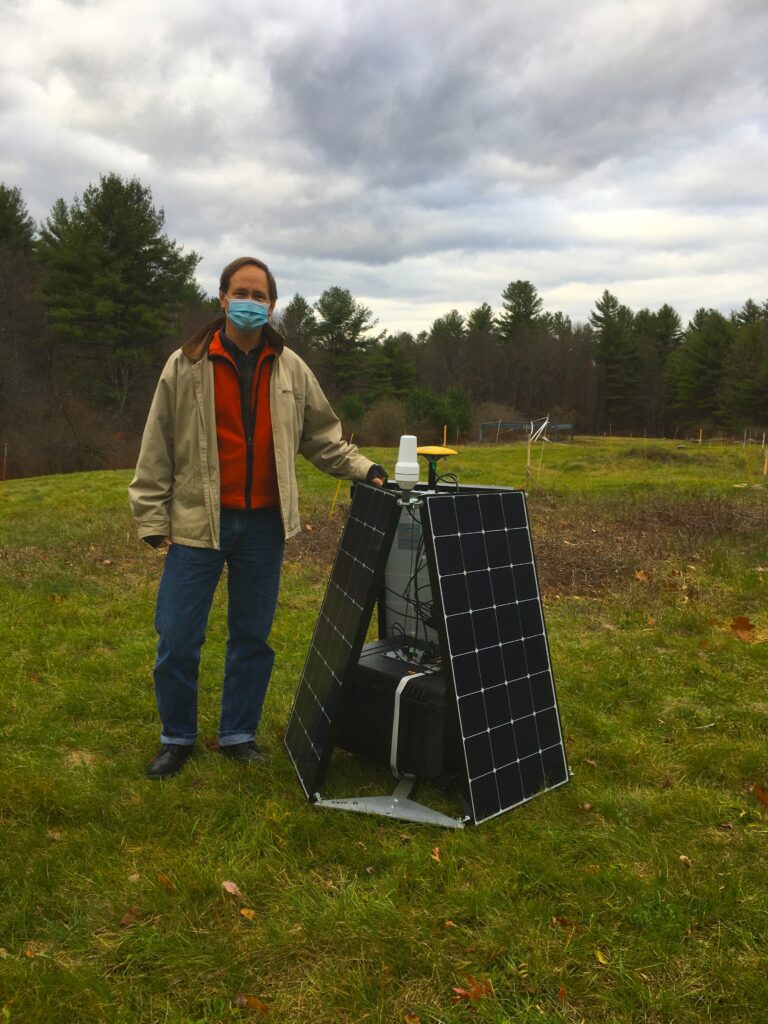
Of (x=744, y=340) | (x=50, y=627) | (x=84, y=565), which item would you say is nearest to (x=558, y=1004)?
(x=50, y=627)

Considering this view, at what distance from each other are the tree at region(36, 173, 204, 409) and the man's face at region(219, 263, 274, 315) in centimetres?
2708

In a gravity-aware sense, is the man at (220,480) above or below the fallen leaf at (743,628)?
above

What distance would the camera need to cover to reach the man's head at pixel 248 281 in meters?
3.05

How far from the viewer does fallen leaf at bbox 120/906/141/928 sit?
7.63 ft

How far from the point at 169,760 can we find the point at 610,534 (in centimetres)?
710

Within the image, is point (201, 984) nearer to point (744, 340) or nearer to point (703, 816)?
point (703, 816)

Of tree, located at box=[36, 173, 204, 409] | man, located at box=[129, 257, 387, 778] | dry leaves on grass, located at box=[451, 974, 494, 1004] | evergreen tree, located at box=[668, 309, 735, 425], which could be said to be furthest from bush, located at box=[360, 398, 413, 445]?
dry leaves on grass, located at box=[451, 974, 494, 1004]

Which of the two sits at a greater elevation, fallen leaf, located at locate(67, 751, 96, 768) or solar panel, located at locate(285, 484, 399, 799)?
solar panel, located at locate(285, 484, 399, 799)

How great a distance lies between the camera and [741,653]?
16.3 ft

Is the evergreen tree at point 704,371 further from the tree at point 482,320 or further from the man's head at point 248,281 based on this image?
the man's head at point 248,281

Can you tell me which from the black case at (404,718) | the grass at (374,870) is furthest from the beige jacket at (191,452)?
the grass at (374,870)

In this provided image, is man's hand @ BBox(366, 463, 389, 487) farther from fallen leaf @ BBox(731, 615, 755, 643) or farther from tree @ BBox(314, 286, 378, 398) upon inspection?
tree @ BBox(314, 286, 378, 398)

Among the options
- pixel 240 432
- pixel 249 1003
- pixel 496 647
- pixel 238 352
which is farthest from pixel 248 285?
pixel 249 1003

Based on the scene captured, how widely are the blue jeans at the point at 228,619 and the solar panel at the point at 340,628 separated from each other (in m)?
0.24
